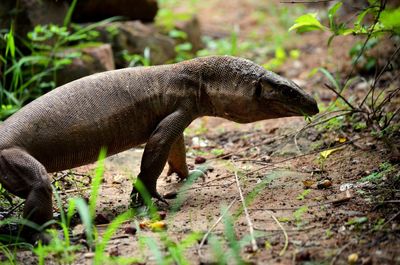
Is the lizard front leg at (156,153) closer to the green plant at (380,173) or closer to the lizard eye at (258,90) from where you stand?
the lizard eye at (258,90)

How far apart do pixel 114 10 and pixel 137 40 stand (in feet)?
2.05

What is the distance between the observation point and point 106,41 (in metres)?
8.47

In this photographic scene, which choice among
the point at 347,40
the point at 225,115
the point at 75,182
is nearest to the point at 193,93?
the point at 225,115

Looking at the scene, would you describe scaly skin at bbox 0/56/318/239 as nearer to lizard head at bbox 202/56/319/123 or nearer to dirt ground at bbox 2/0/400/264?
lizard head at bbox 202/56/319/123

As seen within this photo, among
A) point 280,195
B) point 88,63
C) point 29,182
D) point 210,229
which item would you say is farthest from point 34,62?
point 210,229

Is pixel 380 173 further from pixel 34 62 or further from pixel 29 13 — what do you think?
pixel 29 13

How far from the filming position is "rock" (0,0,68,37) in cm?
715

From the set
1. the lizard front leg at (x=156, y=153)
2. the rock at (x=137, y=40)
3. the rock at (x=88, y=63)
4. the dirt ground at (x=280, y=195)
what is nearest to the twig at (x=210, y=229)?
the dirt ground at (x=280, y=195)

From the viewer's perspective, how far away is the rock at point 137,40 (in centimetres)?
848

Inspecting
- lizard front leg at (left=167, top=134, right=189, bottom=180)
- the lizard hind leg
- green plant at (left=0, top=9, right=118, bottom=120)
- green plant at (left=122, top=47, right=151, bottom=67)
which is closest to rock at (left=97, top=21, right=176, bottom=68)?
green plant at (left=122, top=47, right=151, bottom=67)

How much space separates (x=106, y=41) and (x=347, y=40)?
15.4 feet

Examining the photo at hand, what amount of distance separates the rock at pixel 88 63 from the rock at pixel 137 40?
558mm

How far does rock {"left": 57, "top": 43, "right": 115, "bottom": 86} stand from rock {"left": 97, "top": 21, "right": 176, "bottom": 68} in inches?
22.0

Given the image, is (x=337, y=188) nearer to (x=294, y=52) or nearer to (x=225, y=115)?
(x=225, y=115)
